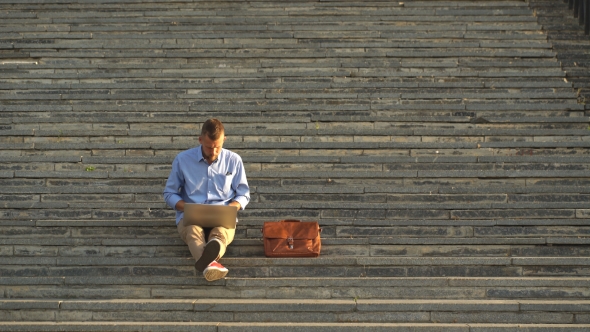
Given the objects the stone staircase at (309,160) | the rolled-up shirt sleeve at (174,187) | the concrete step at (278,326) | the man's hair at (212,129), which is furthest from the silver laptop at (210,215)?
the concrete step at (278,326)

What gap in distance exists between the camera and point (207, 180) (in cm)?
826

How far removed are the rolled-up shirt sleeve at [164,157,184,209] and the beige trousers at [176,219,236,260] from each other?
0.66 ft

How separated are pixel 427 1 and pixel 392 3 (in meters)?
0.49

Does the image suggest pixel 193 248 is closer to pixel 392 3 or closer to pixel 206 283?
pixel 206 283

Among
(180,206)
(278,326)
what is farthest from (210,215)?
(278,326)

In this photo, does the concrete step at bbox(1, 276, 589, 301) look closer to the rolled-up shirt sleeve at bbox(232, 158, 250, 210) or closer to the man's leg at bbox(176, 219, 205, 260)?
the man's leg at bbox(176, 219, 205, 260)

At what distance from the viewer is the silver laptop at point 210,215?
26.0 feet

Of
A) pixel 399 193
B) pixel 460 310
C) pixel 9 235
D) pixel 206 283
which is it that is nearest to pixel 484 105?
pixel 399 193

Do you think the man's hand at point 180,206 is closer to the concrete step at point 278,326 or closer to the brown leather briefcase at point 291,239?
the brown leather briefcase at point 291,239

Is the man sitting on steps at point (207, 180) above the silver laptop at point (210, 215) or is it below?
above

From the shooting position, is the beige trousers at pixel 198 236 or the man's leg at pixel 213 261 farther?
the beige trousers at pixel 198 236

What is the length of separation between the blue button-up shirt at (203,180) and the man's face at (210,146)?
0.08 metres

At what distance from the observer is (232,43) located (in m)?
11.8

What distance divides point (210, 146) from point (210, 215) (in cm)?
60
